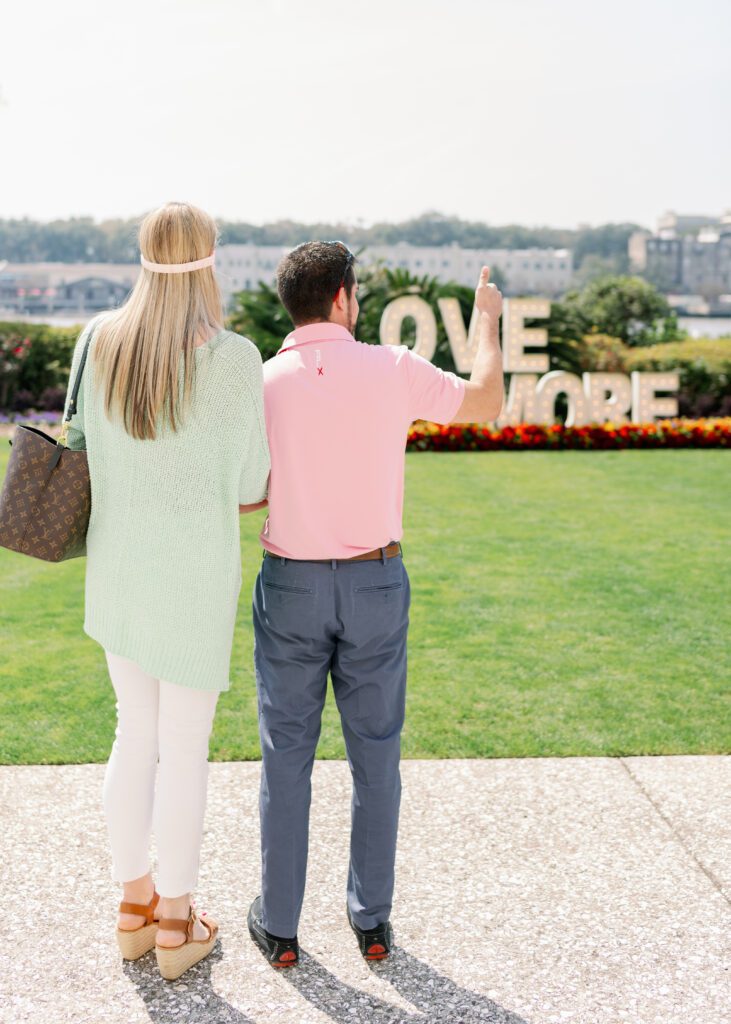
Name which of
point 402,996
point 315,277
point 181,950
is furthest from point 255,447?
point 402,996

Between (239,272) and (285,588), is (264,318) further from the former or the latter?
(239,272)

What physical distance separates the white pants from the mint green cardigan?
3.4 inches

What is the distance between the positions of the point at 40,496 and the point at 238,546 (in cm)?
47

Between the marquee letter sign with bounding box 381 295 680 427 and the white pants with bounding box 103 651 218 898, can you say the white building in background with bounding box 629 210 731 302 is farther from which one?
the white pants with bounding box 103 651 218 898

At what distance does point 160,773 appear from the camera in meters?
2.63

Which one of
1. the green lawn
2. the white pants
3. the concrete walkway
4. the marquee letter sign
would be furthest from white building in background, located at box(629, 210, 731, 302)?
the white pants

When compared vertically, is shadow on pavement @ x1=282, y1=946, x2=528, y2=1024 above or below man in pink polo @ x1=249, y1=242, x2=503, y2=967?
below

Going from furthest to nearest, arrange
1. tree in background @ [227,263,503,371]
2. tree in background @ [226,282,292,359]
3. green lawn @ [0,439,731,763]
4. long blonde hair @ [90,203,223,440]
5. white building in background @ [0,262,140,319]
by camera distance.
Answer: white building in background @ [0,262,140,319] → tree in background @ [227,263,503,371] → tree in background @ [226,282,292,359] → green lawn @ [0,439,731,763] → long blonde hair @ [90,203,223,440]

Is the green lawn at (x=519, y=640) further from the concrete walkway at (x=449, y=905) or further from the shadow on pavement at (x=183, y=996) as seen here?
the shadow on pavement at (x=183, y=996)

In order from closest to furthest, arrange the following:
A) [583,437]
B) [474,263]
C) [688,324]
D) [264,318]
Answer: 1. [583,437]
2. [264,318]
3. [688,324]
4. [474,263]

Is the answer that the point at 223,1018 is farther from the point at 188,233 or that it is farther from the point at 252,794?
the point at 188,233

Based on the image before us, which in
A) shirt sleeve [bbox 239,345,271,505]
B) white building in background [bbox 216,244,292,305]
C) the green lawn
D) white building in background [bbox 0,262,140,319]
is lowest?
Result: the green lawn

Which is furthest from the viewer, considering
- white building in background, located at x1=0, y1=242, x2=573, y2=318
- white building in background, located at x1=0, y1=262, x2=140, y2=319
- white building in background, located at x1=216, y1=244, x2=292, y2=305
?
white building in background, located at x1=216, y1=244, x2=292, y2=305

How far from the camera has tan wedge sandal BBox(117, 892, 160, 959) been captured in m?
2.69
